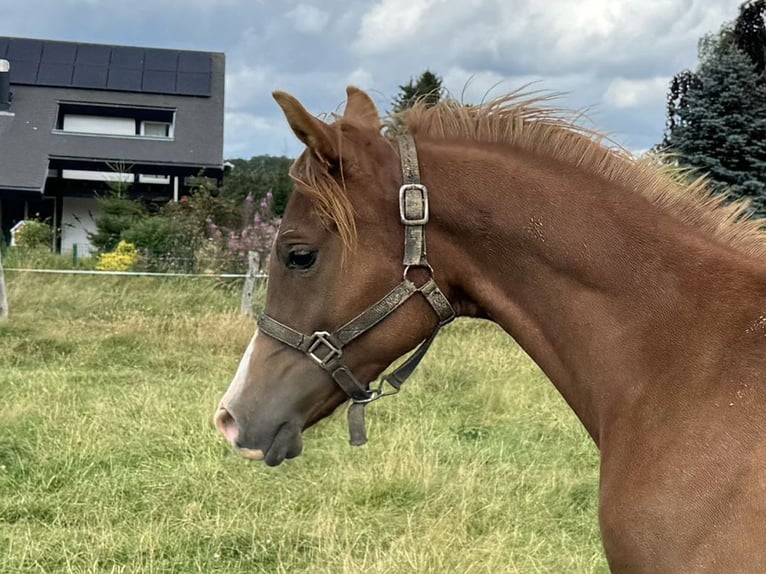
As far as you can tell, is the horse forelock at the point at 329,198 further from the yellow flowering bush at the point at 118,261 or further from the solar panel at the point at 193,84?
the solar panel at the point at 193,84

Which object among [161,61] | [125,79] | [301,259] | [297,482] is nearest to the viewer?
[301,259]

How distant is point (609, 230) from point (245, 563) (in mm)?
2685

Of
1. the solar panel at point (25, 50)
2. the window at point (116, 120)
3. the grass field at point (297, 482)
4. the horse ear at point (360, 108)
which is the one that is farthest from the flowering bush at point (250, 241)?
the solar panel at point (25, 50)

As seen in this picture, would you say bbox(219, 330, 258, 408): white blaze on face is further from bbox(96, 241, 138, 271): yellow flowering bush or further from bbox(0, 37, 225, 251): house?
bbox(0, 37, 225, 251): house

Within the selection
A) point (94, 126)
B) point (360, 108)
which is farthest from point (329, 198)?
point (94, 126)

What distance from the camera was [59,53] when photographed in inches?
1048

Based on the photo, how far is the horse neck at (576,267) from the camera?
1.73 meters

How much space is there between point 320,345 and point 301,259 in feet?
0.81

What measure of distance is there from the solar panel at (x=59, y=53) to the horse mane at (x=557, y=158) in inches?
1095

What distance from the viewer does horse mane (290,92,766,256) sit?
1.84m

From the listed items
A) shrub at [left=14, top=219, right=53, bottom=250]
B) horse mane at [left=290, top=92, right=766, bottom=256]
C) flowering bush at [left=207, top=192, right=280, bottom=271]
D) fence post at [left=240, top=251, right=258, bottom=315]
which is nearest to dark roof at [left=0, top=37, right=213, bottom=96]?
shrub at [left=14, top=219, right=53, bottom=250]

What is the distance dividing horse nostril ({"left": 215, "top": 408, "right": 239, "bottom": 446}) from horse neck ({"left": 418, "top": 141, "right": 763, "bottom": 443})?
742mm

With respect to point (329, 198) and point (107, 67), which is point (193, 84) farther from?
point (329, 198)

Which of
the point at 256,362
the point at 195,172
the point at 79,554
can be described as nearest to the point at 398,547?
the point at 79,554
